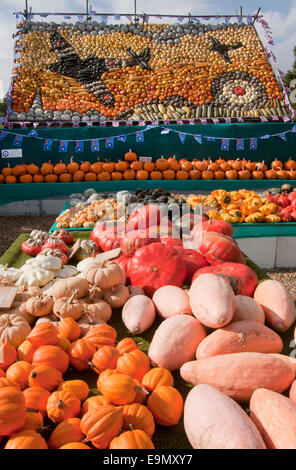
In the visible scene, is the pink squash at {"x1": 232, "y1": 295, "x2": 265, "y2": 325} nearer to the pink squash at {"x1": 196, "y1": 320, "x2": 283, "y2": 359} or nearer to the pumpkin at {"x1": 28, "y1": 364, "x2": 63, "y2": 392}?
the pink squash at {"x1": 196, "y1": 320, "x2": 283, "y2": 359}

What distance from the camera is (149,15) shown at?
11.6m

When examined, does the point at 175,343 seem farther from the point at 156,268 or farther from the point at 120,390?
the point at 156,268

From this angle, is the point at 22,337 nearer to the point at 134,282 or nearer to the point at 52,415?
the point at 52,415

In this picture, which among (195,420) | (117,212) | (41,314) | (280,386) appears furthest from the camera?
(117,212)

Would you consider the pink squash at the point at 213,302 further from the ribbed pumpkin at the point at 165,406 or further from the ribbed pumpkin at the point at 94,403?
the ribbed pumpkin at the point at 94,403

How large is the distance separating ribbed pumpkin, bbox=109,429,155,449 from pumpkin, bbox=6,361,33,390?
1.66ft

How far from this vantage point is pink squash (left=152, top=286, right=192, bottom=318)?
1.89 metres

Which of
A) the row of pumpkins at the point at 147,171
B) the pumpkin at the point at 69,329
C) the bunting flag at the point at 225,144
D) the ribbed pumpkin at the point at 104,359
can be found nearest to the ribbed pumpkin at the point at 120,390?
the ribbed pumpkin at the point at 104,359

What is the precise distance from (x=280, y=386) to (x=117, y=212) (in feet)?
10.0

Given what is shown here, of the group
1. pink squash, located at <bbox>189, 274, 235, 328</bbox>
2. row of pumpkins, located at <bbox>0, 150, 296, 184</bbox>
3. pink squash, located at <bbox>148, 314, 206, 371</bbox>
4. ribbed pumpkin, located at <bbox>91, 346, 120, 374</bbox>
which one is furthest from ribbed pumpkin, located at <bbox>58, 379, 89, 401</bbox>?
row of pumpkins, located at <bbox>0, 150, 296, 184</bbox>

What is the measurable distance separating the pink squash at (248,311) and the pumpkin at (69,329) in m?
0.81

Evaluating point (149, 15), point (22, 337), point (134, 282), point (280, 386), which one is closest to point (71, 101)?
point (149, 15)

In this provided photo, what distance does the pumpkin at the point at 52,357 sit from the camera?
1518 millimetres

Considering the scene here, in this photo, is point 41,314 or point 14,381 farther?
point 41,314
